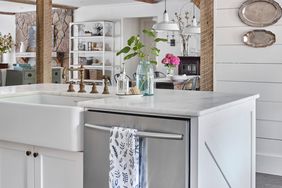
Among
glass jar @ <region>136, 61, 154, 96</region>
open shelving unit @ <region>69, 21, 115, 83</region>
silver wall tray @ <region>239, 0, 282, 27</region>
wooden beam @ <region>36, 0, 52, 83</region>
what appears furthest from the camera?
open shelving unit @ <region>69, 21, 115, 83</region>

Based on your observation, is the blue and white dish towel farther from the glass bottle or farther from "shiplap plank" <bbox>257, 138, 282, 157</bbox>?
"shiplap plank" <bbox>257, 138, 282, 157</bbox>

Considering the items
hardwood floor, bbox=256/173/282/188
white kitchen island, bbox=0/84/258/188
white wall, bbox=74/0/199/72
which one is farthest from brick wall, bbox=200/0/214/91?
white wall, bbox=74/0/199/72

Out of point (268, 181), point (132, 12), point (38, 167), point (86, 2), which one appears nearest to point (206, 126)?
point (38, 167)

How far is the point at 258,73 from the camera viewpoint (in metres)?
4.09

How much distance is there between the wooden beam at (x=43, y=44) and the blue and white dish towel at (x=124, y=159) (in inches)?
136

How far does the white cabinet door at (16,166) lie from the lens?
97.4 inches

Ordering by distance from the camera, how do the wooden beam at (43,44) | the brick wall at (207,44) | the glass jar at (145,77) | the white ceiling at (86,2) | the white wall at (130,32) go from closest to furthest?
1. the glass jar at (145,77)
2. the brick wall at (207,44)
3. the wooden beam at (43,44)
4. the white ceiling at (86,2)
5. the white wall at (130,32)

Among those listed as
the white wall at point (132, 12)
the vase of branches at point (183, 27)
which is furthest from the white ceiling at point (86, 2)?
the vase of branches at point (183, 27)

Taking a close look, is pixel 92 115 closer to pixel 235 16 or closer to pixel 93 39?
pixel 235 16

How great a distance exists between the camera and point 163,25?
6293 mm

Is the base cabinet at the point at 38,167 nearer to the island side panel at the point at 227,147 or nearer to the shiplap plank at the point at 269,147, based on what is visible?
the island side panel at the point at 227,147

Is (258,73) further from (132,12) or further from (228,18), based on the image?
(132,12)

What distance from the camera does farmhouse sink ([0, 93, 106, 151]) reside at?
7.33ft

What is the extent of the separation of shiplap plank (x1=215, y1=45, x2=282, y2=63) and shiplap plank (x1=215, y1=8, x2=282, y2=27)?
0.77 feet
